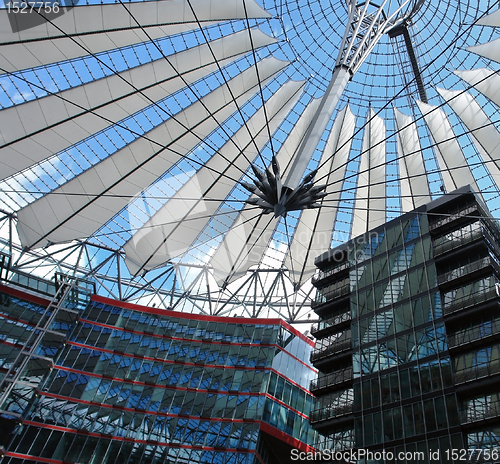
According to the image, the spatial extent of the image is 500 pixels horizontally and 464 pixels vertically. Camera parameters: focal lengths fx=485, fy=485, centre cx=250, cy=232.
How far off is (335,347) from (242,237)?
37.3 ft

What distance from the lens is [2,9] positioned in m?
22.7

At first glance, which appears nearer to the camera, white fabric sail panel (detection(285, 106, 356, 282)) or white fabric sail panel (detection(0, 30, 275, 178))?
white fabric sail panel (detection(0, 30, 275, 178))

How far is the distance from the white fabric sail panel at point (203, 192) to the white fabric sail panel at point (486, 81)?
38.0ft

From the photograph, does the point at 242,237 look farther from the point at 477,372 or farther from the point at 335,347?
the point at 477,372

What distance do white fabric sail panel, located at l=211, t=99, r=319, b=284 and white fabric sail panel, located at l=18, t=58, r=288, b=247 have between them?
14.2 feet

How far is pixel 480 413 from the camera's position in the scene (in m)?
23.7

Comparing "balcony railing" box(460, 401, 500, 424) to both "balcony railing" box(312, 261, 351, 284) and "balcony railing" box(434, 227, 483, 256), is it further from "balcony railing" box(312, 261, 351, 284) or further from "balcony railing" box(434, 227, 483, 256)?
"balcony railing" box(312, 261, 351, 284)

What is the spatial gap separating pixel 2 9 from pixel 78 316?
27283 mm

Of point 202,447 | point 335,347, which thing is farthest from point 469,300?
point 202,447

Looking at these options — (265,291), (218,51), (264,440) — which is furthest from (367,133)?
(264,440)

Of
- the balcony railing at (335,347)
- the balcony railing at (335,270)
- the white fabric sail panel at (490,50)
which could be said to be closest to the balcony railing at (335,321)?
the balcony railing at (335,347)

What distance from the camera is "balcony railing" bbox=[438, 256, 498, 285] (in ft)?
91.8

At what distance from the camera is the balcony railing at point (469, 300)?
87.5ft

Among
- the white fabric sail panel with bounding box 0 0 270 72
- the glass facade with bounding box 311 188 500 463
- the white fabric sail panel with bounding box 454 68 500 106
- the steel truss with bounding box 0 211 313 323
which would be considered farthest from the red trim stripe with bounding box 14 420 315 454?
the white fabric sail panel with bounding box 454 68 500 106
